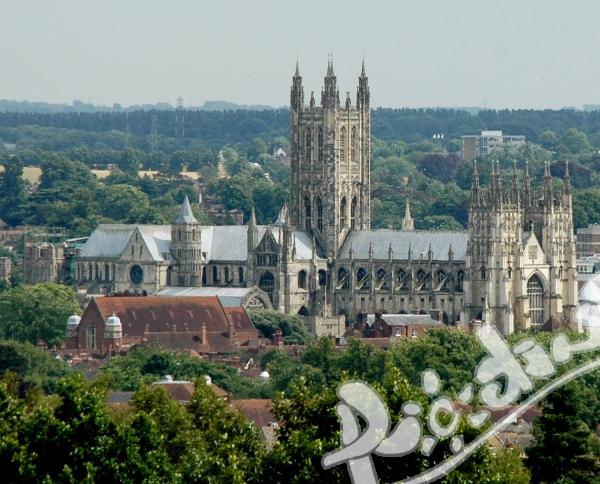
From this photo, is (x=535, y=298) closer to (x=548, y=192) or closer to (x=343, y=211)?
(x=548, y=192)

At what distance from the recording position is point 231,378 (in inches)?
3438

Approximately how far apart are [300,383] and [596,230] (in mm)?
104693

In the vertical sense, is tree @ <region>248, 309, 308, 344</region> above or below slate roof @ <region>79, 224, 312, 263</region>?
below

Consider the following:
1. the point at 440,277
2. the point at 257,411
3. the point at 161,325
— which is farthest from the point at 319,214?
the point at 257,411

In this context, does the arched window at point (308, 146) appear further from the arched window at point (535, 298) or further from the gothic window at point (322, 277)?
the arched window at point (535, 298)

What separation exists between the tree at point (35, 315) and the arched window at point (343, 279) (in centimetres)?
1003

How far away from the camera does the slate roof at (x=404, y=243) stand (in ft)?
374

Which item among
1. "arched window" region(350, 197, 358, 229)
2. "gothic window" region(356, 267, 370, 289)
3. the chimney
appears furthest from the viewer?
"arched window" region(350, 197, 358, 229)

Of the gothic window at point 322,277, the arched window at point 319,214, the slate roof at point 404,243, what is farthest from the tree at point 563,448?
the arched window at point 319,214

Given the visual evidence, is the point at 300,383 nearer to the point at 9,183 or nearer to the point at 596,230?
the point at 596,230

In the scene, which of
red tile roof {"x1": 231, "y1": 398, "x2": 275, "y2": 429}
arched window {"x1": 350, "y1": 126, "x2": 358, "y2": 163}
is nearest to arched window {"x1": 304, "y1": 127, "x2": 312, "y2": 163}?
arched window {"x1": 350, "y1": 126, "x2": 358, "y2": 163}

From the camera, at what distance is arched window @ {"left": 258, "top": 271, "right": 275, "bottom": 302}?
116438 mm

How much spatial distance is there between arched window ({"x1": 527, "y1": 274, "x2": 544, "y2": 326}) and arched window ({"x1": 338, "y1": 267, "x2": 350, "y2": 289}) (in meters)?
7.75

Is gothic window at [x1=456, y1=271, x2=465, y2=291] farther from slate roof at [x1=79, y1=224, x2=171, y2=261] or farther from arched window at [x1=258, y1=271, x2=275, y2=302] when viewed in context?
slate roof at [x1=79, y1=224, x2=171, y2=261]
